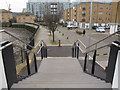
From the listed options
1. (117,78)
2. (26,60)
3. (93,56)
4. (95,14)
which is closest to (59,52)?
(26,60)

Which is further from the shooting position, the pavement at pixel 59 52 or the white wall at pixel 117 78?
the pavement at pixel 59 52

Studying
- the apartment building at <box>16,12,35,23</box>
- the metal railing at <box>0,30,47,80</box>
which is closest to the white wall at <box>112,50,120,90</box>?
the metal railing at <box>0,30,47,80</box>

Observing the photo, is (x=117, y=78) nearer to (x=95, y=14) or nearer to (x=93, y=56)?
(x=93, y=56)

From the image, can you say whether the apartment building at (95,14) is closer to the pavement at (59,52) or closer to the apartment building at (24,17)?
the apartment building at (24,17)

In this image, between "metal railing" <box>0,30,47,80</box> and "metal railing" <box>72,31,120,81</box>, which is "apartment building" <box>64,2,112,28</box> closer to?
"metal railing" <box>72,31,120,81</box>

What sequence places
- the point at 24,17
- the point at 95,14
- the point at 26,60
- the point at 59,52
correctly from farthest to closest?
the point at 24,17 < the point at 95,14 < the point at 59,52 < the point at 26,60

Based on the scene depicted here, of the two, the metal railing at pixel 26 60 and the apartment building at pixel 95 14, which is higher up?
the apartment building at pixel 95 14

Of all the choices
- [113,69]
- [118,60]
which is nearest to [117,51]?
[118,60]

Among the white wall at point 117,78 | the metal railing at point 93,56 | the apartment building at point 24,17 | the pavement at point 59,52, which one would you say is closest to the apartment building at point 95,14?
the apartment building at point 24,17

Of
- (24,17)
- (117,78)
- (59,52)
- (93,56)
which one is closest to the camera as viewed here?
(117,78)

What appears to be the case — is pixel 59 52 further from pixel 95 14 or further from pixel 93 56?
pixel 95 14

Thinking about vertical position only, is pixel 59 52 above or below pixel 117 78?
below

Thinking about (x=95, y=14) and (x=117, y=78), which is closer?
(x=117, y=78)

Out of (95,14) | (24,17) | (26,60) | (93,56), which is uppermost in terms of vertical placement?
(24,17)
